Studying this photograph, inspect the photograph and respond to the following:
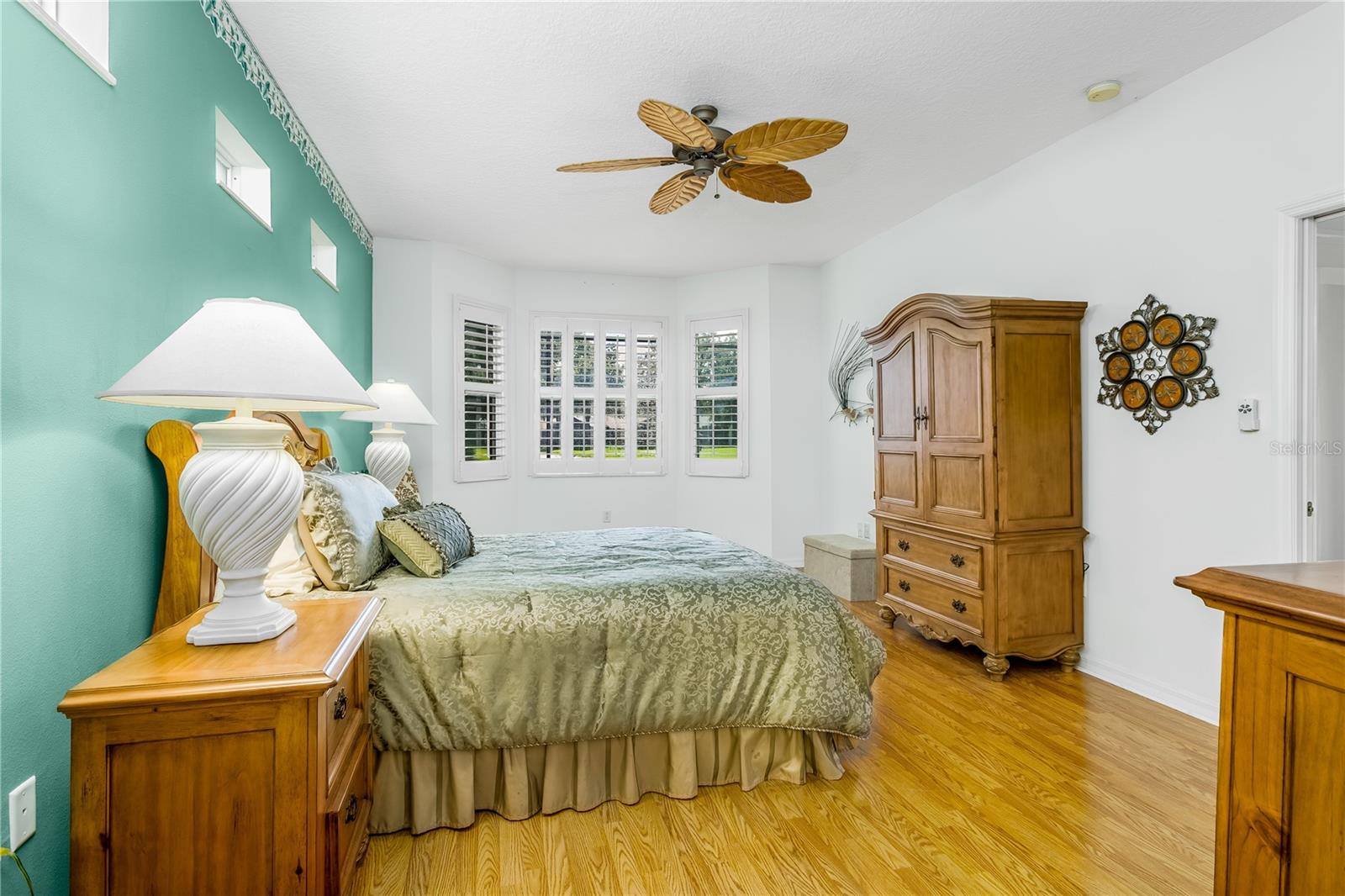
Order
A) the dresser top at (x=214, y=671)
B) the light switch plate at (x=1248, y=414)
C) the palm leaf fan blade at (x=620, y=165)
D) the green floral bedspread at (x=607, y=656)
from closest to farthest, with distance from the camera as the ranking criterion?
the dresser top at (x=214, y=671) < the green floral bedspread at (x=607, y=656) < the light switch plate at (x=1248, y=414) < the palm leaf fan blade at (x=620, y=165)

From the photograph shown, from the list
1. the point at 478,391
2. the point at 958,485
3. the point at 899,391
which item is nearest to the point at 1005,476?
the point at 958,485

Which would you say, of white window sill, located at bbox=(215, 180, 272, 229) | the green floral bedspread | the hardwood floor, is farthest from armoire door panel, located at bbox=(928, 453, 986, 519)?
white window sill, located at bbox=(215, 180, 272, 229)

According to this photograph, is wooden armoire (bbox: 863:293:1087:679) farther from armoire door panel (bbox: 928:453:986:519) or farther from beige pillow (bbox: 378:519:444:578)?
beige pillow (bbox: 378:519:444:578)

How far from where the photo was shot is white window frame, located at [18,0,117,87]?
4.36 feet

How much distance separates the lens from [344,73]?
2570 mm

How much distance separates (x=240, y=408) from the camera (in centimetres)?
137

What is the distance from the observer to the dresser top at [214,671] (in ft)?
3.60

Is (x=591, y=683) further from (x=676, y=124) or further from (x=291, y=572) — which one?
(x=676, y=124)

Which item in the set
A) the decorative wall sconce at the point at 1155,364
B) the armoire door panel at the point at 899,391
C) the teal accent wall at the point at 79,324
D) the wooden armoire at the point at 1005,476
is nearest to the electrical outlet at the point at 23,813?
the teal accent wall at the point at 79,324

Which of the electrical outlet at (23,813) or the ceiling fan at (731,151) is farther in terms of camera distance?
the ceiling fan at (731,151)

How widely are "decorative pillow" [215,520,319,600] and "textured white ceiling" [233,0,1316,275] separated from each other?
6.07 ft

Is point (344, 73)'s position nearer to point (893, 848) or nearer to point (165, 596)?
point (165, 596)

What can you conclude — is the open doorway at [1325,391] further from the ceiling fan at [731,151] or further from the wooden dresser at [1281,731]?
the wooden dresser at [1281,731]

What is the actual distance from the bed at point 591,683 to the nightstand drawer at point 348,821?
0.54ft
